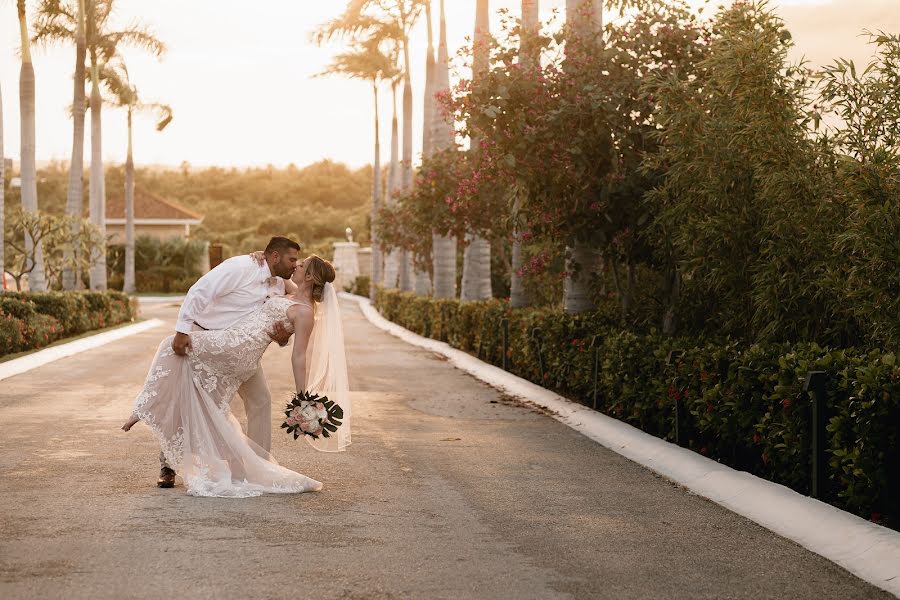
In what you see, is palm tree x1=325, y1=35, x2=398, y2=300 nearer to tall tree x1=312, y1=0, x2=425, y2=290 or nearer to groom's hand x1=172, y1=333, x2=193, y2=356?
tall tree x1=312, y1=0, x2=425, y2=290

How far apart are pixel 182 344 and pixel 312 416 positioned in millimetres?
1109

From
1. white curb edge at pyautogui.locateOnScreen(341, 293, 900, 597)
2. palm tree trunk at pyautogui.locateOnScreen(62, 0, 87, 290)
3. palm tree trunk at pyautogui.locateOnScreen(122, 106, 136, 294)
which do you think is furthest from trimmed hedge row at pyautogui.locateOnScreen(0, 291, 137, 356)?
palm tree trunk at pyautogui.locateOnScreen(122, 106, 136, 294)

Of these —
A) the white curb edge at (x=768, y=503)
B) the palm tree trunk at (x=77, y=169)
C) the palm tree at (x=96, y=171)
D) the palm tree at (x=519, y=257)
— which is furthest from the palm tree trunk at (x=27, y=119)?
the white curb edge at (x=768, y=503)

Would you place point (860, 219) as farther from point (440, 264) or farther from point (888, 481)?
point (440, 264)

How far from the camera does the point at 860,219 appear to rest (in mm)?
10586

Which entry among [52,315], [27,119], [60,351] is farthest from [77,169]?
[60,351]

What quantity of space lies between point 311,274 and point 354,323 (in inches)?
1344

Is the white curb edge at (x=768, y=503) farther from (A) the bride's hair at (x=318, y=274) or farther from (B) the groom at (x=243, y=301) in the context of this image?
(B) the groom at (x=243, y=301)

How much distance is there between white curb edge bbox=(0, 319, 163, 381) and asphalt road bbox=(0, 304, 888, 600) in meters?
7.97

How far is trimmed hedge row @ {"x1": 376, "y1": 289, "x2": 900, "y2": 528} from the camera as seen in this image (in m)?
8.19

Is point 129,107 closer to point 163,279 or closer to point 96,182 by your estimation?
point 96,182

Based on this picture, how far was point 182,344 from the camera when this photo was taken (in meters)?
9.62

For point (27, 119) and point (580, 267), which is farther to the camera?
point (27, 119)

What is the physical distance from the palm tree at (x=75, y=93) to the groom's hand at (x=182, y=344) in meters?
30.2
